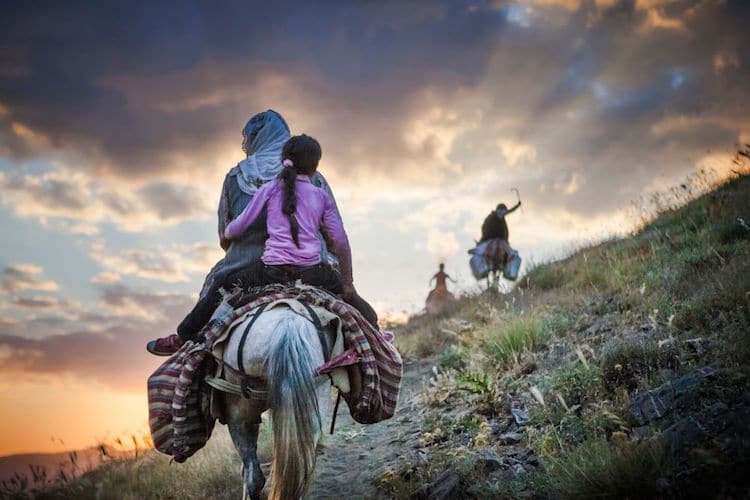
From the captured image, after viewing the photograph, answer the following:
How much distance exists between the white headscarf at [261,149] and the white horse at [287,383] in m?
1.57

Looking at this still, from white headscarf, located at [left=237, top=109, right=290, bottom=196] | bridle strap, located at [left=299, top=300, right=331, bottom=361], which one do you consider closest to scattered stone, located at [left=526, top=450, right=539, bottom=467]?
bridle strap, located at [left=299, top=300, right=331, bottom=361]

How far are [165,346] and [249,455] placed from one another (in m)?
1.16

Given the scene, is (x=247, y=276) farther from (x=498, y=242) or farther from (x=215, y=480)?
(x=498, y=242)

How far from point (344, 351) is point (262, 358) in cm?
63

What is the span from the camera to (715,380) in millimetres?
3580

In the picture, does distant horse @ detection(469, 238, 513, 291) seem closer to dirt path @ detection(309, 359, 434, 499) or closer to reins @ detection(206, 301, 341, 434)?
dirt path @ detection(309, 359, 434, 499)

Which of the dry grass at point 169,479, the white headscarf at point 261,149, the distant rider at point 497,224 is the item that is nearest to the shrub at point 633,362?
the white headscarf at point 261,149

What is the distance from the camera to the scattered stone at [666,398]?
3.59m

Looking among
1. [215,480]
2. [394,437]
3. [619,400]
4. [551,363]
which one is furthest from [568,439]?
[215,480]

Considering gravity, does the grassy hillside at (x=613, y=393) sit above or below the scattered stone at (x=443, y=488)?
above

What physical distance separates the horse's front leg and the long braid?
4.70 feet

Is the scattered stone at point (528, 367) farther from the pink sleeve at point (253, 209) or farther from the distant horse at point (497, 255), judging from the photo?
the distant horse at point (497, 255)

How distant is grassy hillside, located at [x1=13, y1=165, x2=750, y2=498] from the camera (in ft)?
9.80

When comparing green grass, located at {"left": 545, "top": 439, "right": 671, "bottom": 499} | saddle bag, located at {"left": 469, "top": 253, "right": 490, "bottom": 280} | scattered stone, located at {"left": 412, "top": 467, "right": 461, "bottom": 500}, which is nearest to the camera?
green grass, located at {"left": 545, "top": 439, "right": 671, "bottom": 499}
